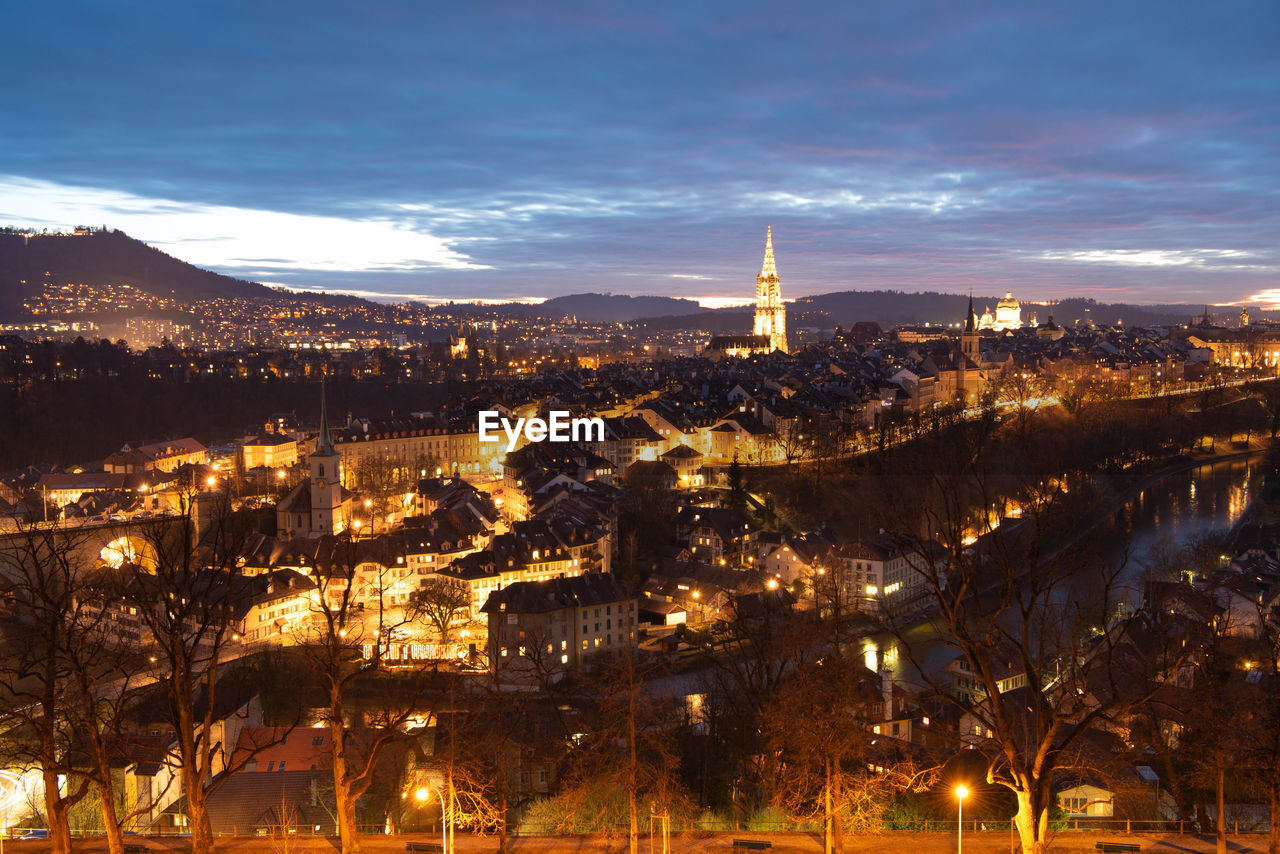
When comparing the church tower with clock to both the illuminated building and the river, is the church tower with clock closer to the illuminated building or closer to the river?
the river

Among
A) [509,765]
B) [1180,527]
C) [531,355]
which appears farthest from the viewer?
[531,355]

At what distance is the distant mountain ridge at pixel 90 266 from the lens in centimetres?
6206

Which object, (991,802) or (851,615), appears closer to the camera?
(991,802)

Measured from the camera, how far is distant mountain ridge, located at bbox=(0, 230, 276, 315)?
6206cm

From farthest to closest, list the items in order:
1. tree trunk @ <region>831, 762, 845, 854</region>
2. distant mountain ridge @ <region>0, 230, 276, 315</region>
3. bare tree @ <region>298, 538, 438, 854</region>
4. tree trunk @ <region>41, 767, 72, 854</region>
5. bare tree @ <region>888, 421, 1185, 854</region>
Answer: distant mountain ridge @ <region>0, 230, 276, 315</region> < tree trunk @ <region>831, 762, 845, 854</region> < bare tree @ <region>298, 538, 438, 854</region> < tree trunk @ <region>41, 767, 72, 854</region> < bare tree @ <region>888, 421, 1185, 854</region>

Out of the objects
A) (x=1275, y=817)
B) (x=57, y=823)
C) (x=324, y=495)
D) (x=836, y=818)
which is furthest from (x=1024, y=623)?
(x=324, y=495)

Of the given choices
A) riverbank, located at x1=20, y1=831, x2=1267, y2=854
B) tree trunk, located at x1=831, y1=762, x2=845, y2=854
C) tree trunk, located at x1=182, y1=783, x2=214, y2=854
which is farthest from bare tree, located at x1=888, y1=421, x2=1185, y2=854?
tree trunk, located at x1=182, y1=783, x2=214, y2=854

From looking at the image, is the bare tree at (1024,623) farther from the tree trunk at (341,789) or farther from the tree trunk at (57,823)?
the tree trunk at (57,823)

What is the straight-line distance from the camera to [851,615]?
15.2 metres

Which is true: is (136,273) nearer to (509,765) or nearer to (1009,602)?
(509,765)

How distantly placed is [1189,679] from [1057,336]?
62529 millimetres

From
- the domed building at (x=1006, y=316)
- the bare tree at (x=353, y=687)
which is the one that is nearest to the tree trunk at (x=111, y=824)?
the bare tree at (x=353, y=687)

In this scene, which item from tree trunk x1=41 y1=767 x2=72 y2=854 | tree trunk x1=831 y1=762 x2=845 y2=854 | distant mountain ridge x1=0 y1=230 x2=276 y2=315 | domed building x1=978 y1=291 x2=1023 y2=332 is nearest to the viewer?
tree trunk x1=41 y1=767 x2=72 y2=854

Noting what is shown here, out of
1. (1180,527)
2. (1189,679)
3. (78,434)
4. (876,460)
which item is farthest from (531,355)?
(1189,679)
